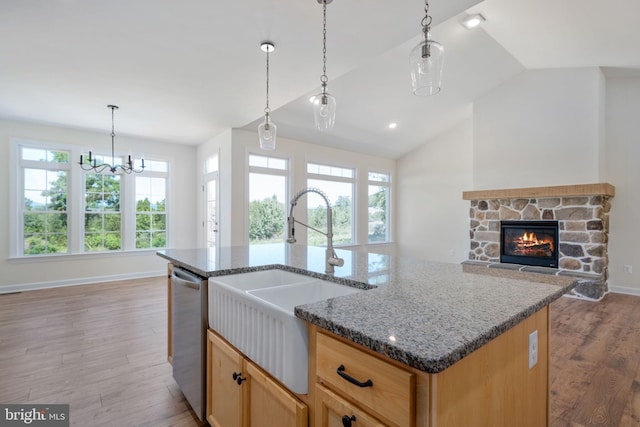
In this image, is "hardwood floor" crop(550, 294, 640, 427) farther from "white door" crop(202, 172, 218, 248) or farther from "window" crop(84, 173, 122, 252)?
"window" crop(84, 173, 122, 252)

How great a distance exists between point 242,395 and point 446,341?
988mm

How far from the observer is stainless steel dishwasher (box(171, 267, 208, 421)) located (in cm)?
167

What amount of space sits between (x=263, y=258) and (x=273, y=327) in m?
0.99

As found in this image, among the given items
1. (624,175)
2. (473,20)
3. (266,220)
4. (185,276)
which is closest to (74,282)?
(266,220)

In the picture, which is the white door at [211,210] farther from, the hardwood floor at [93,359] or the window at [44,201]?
the window at [44,201]

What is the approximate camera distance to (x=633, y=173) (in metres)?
4.57

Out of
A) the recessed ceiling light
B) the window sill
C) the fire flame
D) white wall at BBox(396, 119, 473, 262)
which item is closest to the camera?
the recessed ceiling light

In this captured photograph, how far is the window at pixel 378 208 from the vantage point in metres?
7.20

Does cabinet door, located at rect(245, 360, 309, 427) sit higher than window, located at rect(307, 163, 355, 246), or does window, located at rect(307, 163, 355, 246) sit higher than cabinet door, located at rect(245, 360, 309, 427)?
window, located at rect(307, 163, 355, 246)

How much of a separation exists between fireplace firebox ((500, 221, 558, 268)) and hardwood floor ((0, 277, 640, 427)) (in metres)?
0.88

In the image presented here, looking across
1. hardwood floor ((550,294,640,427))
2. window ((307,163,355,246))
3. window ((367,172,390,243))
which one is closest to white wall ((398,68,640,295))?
hardwood floor ((550,294,640,427))

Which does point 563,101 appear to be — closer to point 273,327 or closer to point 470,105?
point 470,105

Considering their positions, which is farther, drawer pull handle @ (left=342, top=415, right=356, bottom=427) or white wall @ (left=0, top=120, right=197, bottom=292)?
white wall @ (left=0, top=120, right=197, bottom=292)

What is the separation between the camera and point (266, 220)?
215 inches
